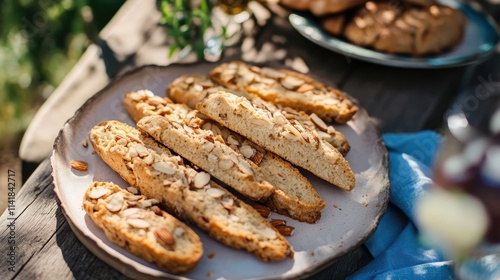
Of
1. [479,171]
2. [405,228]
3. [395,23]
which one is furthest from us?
[395,23]

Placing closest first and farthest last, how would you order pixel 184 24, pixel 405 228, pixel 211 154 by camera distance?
pixel 211 154 → pixel 405 228 → pixel 184 24

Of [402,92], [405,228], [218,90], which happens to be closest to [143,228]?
[218,90]

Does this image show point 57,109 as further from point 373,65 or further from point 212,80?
point 373,65

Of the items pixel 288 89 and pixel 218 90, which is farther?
pixel 288 89

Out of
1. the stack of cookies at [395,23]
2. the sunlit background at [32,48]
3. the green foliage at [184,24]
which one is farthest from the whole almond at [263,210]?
the sunlit background at [32,48]

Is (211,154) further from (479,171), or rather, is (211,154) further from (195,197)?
(479,171)
